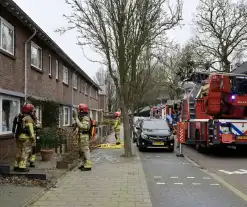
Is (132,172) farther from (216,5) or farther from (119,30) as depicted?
(216,5)

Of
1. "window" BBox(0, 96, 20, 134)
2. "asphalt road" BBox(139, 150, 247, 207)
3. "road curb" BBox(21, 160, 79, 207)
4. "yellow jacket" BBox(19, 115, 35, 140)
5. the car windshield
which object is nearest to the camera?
"road curb" BBox(21, 160, 79, 207)

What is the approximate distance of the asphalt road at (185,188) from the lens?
7.11m

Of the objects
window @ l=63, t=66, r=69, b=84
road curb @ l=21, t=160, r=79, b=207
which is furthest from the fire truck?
window @ l=63, t=66, r=69, b=84

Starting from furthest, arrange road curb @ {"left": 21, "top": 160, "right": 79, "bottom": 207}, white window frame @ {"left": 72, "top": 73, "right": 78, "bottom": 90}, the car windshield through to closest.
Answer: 1. white window frame @ {"left": 72, "top": 73, "right": 78, "bottom": 90}
2. the car windshield
3. road curb @ {"left": 21, "top": 160, "right": 79, "bottom": 207}

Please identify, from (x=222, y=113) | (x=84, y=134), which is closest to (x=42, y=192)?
(x=84, y=134)

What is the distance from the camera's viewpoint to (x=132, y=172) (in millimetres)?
10750

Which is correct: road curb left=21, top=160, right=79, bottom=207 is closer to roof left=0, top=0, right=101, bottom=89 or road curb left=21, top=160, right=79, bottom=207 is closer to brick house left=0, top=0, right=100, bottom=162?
brick house left=0, top=0, right=100, bottom=162

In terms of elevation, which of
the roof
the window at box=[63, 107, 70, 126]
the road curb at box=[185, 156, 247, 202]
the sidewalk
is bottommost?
the road curb at box=[185, 156, 247, 202]

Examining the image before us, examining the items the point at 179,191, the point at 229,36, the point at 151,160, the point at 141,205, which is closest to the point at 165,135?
the point at 151,160

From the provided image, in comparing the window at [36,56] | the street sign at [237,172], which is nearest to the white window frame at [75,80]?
the window at [36,56]

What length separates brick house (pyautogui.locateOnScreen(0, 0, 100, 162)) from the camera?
12664mm

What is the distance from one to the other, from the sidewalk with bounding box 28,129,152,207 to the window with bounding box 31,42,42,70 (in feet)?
21.9

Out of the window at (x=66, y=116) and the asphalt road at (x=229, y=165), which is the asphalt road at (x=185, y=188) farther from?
the window at (x=66, y=116)

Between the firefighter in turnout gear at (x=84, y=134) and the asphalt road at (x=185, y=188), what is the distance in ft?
5.50
